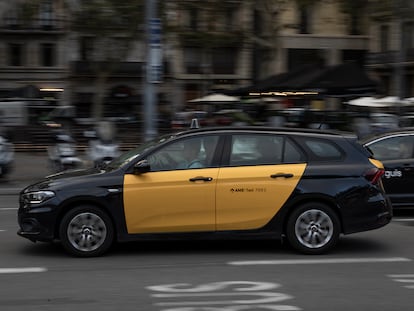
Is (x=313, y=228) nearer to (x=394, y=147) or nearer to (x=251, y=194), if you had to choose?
(x=251, y=194)

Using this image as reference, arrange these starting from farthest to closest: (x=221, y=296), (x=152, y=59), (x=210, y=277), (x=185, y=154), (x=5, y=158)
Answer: (x=152, y=59), (x=5, y=158), (x=185, y=154), (x=210, y=277), (x=221, y=296)

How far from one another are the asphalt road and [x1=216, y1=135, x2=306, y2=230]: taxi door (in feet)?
1.51

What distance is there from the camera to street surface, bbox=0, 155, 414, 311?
19.3ft

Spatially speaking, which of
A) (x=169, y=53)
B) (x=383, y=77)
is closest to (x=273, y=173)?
(x=169, y=53)

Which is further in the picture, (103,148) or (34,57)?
(34,57)

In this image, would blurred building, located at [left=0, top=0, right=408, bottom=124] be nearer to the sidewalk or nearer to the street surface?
the sidewalk

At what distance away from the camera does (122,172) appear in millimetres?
7691

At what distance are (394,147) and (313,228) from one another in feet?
13.1

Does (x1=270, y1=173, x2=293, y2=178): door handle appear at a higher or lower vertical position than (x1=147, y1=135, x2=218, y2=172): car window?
lower

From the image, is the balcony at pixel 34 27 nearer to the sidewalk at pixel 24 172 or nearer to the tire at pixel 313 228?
the sidewalk at pixel 24 172

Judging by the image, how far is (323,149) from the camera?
8.04 meters

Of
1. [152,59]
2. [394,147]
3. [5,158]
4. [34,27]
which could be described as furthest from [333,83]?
[34,27]

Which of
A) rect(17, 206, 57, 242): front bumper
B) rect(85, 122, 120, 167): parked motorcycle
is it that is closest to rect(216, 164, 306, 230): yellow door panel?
rect(17, 206, 57, 242): front bumper

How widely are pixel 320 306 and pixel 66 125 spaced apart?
2075 cm
